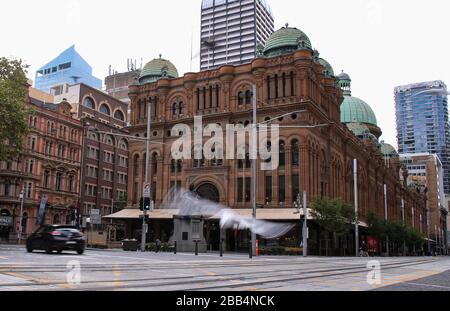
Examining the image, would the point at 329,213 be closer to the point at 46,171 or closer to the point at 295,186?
the point at 295,186

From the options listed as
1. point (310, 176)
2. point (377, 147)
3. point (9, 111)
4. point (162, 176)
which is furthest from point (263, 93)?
point (377, 147)

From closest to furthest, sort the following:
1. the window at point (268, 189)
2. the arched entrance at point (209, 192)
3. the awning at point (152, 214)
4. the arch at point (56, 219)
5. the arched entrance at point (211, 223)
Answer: the window at point (268, 189), the arched entrance at point (211, 223), the arched entrance at point (209, 192), the awning at point (152, 214), the arch at point (56, 219)

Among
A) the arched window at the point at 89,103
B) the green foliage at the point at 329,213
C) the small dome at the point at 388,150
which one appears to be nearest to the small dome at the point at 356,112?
the small dome at the point at 388,150

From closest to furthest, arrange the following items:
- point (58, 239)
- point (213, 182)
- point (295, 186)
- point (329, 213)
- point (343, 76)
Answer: point (58, 239) → point (329, 213) → point (295, 186) → point (213, 182) → point (343, 76)

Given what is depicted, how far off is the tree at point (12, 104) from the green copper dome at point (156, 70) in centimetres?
2511

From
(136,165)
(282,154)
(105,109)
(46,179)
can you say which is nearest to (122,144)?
(105,109)

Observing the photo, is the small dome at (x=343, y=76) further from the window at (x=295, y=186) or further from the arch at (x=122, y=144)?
the window at (x=295, y=186)

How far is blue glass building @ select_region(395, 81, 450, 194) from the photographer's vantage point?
462 feet

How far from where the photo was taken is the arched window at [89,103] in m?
91.9

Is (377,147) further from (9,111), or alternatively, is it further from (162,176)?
(9,111)

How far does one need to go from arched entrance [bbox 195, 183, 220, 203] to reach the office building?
342ft

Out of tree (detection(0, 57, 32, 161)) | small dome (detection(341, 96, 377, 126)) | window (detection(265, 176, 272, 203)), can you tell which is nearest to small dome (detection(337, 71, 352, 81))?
small dome (detection(341, 96, 377, 126))

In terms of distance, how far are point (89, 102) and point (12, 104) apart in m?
52.6

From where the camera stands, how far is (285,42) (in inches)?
2362
